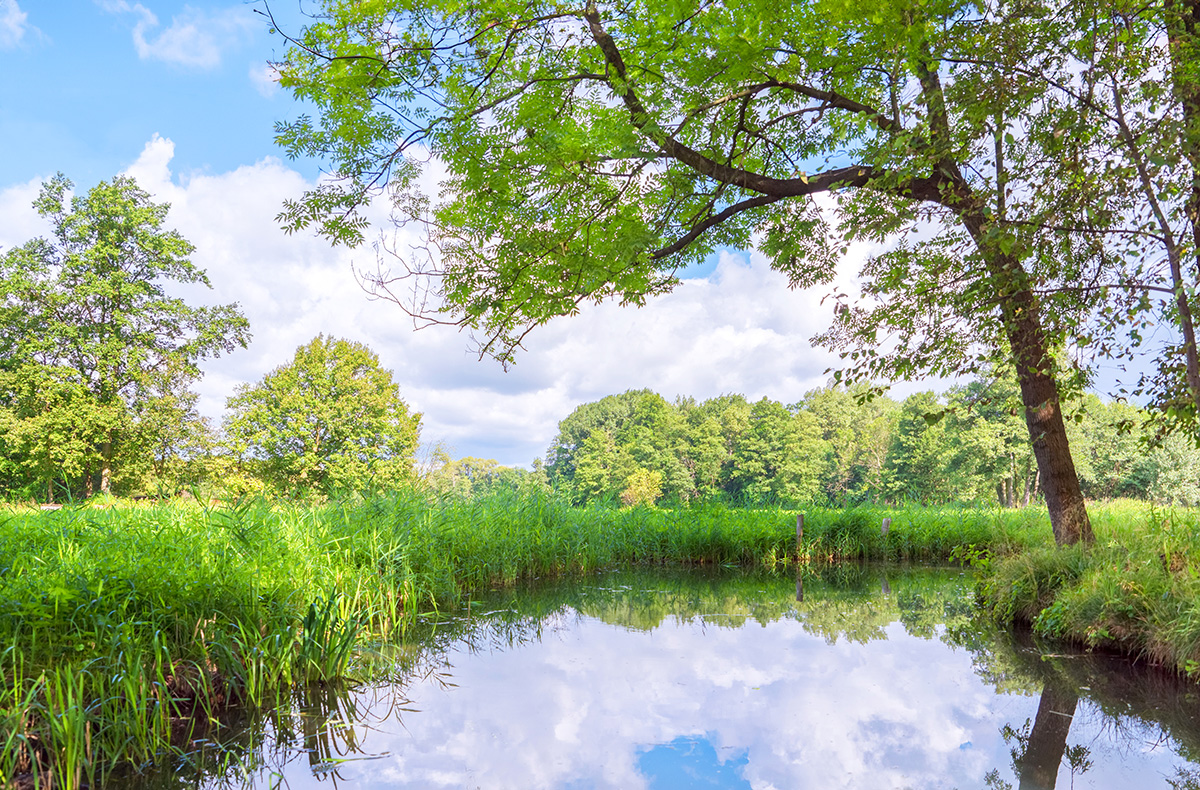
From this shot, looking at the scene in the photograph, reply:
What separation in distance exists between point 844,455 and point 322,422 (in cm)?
4025

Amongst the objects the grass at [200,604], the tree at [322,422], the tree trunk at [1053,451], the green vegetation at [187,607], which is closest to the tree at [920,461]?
the tree at [322,422]

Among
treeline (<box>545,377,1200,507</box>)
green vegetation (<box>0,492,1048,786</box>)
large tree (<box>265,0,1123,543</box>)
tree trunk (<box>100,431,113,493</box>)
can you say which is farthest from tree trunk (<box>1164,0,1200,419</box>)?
tree trunk (<box>100,431,113,493</box>)

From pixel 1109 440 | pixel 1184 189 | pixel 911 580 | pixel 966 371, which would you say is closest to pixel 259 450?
pixel 911 580

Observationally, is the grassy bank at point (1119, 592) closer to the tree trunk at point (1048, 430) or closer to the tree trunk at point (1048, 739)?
the tree trunk at point (1048, 430)

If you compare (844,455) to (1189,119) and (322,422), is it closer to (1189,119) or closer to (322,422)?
(322,422)

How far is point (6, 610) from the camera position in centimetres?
368

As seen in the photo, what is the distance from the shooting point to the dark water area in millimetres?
3494

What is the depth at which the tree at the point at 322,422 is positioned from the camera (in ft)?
83.0

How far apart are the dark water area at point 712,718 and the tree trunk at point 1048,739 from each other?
1 cm

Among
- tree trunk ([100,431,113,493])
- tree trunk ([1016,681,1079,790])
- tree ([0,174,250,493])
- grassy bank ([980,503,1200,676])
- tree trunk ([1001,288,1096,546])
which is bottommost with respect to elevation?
tree trunk ([1016,681,1079,790])

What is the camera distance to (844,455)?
51844mm

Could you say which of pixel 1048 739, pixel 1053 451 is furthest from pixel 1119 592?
pixel 1048 739

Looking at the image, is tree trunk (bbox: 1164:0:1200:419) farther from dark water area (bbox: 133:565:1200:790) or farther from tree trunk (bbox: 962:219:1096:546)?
dark water area (bbox: 133:565:1200:790)

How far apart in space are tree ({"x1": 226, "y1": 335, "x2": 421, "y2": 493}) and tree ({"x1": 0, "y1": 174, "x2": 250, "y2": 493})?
2808mm
